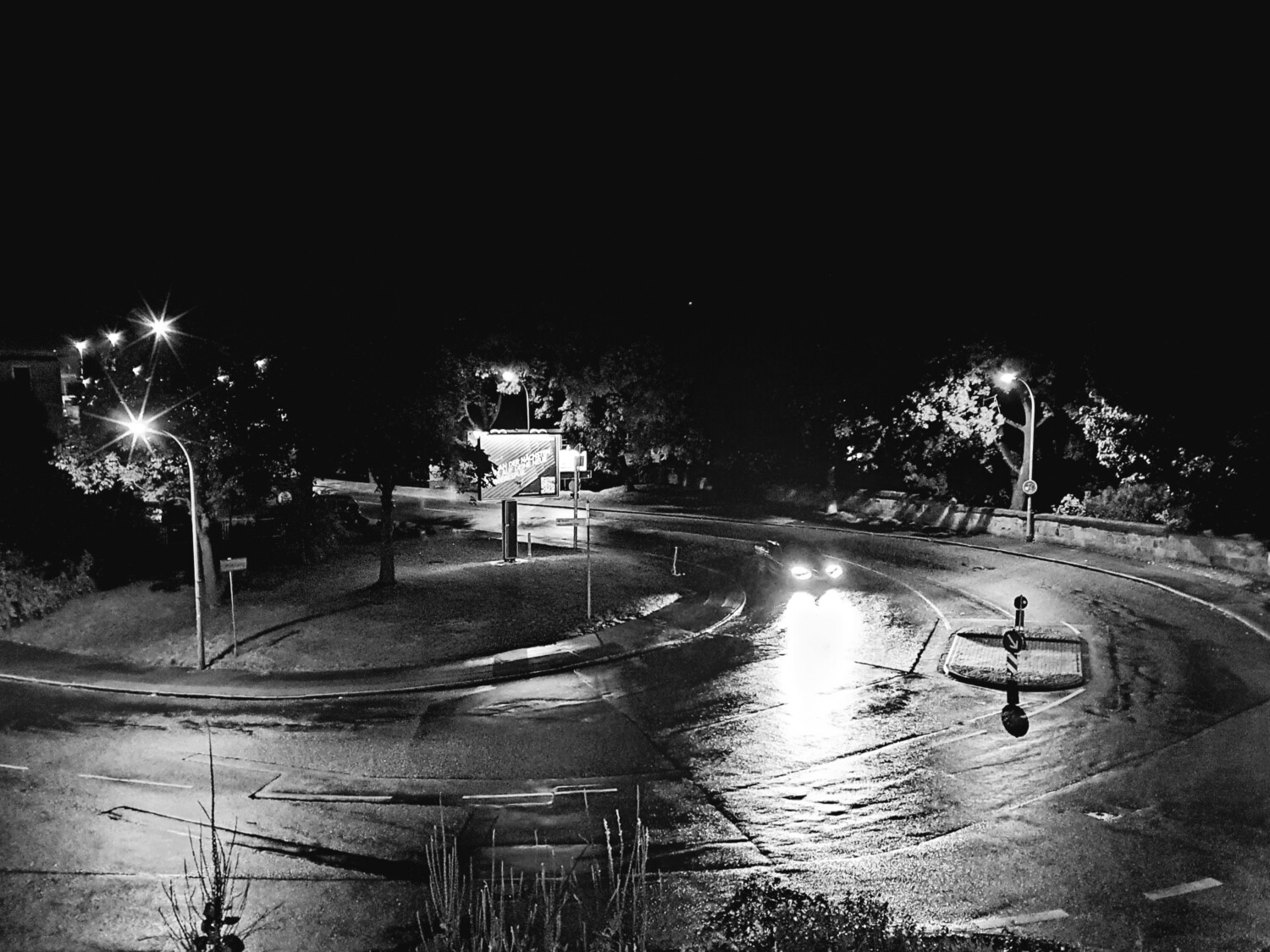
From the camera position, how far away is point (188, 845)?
35.2 feet

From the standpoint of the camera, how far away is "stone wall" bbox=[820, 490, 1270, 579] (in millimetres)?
26484

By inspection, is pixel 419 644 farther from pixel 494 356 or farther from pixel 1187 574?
pixel 494 356

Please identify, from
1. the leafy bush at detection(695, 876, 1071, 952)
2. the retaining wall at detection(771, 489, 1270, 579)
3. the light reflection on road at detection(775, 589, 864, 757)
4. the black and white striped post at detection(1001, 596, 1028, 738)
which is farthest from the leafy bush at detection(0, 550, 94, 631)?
the retaining wall at detection(771, 489, 1270, 579)

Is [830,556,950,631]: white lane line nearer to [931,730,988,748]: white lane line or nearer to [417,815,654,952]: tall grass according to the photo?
[931,730,988,748]: white lane line

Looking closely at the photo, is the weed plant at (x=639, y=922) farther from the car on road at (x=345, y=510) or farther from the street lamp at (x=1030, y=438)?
the street lamp at (x=1030, y=438)

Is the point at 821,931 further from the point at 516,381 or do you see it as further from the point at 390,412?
the point at 516,381

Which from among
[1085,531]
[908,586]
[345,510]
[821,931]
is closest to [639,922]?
[821,931]

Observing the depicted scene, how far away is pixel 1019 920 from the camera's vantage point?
27.9 ft

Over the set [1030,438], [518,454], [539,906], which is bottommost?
[539,906]

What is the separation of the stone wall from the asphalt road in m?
8.28

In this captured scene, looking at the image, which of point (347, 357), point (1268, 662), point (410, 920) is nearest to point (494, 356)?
point (347, 357)

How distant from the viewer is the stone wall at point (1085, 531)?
26.5 metres

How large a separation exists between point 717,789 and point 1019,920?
4.22 metres

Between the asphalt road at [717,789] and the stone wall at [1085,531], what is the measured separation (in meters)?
8.28
